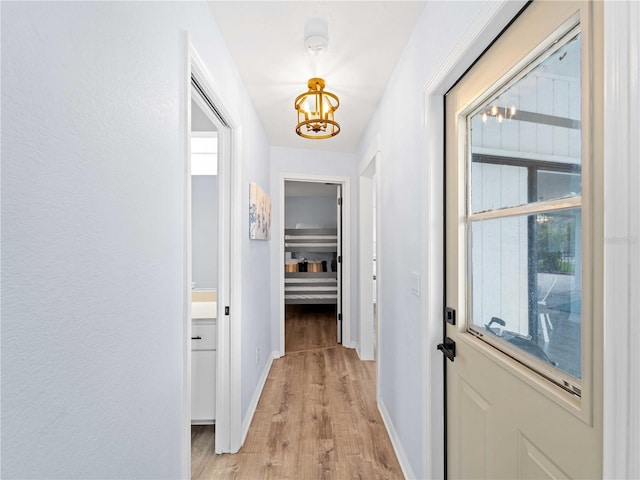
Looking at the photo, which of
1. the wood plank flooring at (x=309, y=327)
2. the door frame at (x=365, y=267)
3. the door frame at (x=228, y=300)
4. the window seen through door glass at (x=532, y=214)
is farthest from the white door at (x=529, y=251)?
the wood plank flooring at (x=309, y=327)

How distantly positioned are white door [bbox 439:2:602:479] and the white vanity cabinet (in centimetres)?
144

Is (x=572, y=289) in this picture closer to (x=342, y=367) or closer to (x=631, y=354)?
(x=631, y=354)

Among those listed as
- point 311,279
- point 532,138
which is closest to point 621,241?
point 532,138

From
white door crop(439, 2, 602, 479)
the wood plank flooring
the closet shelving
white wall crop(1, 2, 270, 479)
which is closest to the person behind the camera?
white wall crop(1, 2, 270, 479)

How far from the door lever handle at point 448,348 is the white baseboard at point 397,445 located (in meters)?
0.76

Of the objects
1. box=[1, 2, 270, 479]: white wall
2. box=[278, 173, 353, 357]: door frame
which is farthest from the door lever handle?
box=[278, 173, 353, 357]: door frame

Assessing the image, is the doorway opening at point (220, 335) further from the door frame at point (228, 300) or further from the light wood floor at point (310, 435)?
the light wood floor at point (310, 435)

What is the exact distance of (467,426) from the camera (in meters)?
1.21

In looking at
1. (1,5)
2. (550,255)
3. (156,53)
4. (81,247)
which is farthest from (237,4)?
(550,255)

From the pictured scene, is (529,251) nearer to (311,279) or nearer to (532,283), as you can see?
(532,283)

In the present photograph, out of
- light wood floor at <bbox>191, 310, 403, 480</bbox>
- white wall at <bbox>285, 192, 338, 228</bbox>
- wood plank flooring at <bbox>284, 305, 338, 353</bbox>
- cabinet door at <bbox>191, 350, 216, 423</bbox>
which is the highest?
white wall at <bbox>285, 192, 338, 228</bbox>

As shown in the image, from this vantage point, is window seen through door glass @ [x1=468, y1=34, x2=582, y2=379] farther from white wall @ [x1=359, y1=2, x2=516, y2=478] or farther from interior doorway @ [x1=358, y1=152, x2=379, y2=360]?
interior doorway @ [x1=358, y1=152, x2=379, y2=360]

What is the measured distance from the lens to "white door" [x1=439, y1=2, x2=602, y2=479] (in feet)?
2.21

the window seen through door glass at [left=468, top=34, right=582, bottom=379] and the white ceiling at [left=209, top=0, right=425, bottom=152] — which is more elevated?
the white ceiling at [left=209, top=0, right=425, bottom=152]
